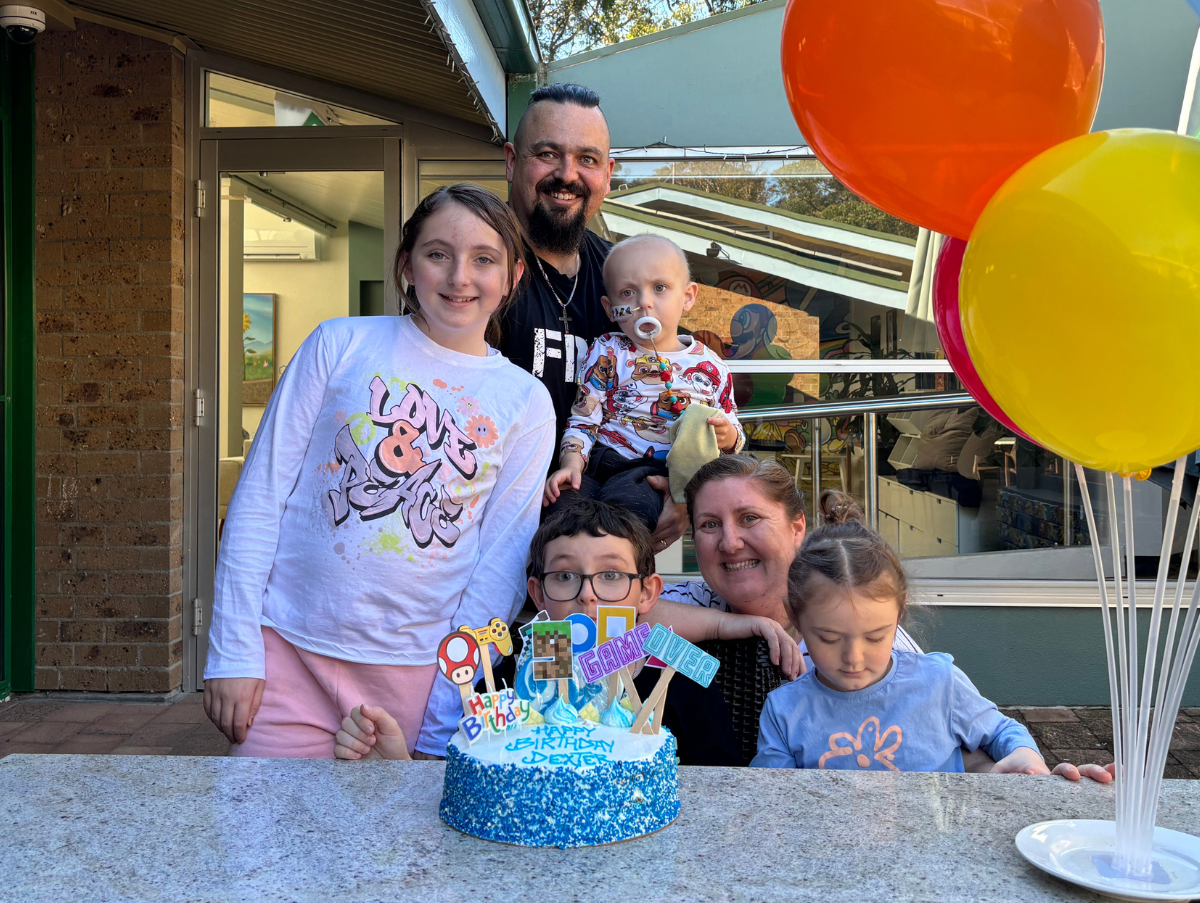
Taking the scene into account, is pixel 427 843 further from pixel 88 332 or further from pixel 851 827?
pixel 88 332

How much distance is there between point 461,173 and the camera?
4.91 m

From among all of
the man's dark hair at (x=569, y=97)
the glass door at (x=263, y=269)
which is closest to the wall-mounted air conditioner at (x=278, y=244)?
the glass door at (x=263, y=269)

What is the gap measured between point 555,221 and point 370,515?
3.77 feet

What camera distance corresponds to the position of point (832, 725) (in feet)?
5.96

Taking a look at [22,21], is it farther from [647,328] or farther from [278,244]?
[647,328]

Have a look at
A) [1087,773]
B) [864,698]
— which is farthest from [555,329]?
[1087,773]

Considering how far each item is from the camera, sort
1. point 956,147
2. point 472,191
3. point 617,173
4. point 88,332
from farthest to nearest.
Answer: point 617,173 → point 88,332 → point 472,191 → point 956,147

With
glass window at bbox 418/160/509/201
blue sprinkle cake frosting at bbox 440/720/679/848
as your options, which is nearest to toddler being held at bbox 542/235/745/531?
blue sprinkle cake frosting at bbox 440/720/679/848

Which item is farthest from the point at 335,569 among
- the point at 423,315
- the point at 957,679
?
the point at 957,679

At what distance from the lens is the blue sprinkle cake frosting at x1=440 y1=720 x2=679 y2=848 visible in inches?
46.5

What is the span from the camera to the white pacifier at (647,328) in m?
2.54

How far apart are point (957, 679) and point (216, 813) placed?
136 cm

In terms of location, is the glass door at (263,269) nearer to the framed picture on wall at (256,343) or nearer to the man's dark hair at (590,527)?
the framed picture on wall at (256,343)

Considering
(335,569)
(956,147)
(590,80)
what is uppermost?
(590,80)
